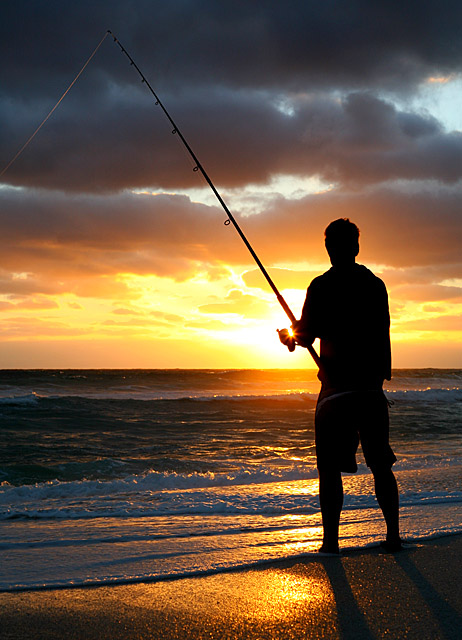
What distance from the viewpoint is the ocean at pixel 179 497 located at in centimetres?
312

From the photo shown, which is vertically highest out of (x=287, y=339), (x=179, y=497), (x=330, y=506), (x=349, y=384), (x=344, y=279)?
(x=344, y=279)

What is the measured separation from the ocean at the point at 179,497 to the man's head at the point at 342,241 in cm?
151

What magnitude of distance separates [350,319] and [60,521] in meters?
2.85

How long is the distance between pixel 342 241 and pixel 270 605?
1786 millimetres

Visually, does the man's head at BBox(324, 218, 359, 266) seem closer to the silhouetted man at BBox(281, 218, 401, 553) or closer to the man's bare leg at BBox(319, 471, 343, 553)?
the silhouetted man at BBox(281, 218, 401, 553)

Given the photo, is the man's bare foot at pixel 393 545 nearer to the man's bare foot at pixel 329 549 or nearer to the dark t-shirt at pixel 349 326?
the man's bare foot at pixel 329 549

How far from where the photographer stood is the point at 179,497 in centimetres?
537

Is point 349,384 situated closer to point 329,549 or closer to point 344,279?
point 344,279

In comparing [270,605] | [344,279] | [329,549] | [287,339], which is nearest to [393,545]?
[329,549]

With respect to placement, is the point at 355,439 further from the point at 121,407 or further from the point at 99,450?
the point at 121,407

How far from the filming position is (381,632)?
6.42 feet

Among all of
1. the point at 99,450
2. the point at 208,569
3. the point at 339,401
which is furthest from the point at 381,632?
the point at 99,450

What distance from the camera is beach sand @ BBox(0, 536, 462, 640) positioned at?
199cm

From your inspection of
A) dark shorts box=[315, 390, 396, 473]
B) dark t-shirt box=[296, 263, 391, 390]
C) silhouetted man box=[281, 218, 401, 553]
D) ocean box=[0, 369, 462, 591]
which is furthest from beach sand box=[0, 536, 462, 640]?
dark t-shirt box=[296, 263, 391, 390]
